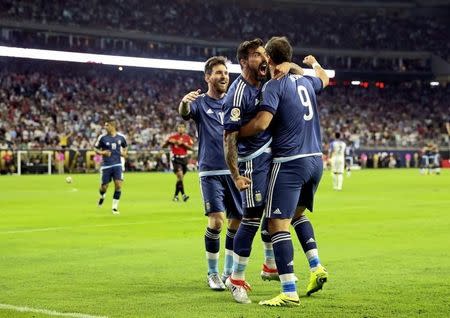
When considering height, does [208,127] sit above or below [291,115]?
below

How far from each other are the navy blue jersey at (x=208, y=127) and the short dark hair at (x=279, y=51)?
2000 mm

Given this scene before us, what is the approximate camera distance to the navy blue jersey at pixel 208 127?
10422 millimetres

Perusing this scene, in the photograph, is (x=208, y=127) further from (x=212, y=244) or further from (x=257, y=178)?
(x=257, y=178)

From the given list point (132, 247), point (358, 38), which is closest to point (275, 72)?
point (132, 247)

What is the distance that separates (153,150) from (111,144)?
35846mm

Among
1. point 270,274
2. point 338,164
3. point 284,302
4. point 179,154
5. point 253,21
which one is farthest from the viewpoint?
point 253,21

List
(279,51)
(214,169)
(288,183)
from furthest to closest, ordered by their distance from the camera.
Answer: (214,169)
(288,183)
(279,51)

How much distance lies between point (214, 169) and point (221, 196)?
35 cm

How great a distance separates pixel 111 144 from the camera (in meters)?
23.9

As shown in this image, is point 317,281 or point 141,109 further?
point 141,109

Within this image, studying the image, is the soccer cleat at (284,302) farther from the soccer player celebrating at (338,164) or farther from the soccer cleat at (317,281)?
the soccer player celebrating at (338,164)

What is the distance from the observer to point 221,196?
10.2 m

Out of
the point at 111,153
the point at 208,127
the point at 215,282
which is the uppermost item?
the point at 208,127

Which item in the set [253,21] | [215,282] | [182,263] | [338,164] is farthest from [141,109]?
[215,282]
